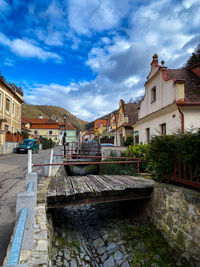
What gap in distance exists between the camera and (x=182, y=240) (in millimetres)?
3508

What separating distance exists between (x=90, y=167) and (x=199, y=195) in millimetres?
11902

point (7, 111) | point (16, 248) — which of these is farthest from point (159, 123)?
point (7, 111)

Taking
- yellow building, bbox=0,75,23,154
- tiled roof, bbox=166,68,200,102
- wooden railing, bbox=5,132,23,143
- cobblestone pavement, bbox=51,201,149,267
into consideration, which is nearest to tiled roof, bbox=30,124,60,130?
yellow building, bbox=0,75,23,154

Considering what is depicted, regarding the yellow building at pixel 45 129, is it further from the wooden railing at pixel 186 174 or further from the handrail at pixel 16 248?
the handrail at pixel 16 248

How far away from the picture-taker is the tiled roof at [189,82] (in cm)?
865

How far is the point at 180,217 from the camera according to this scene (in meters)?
3.64

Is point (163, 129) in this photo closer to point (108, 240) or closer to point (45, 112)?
point (108, 240)

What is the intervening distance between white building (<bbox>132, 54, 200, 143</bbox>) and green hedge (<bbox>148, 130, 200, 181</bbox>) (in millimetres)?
1934

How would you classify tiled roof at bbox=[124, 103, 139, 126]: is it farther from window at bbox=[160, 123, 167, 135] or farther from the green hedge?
the green hedge

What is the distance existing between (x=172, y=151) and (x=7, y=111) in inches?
871

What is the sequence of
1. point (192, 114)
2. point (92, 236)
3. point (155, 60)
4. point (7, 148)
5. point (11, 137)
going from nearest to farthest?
1. point (92, 236)
2. point (192, 114)
3. point (155, 60)
4. point (7, 148)
5. point (11, 137)

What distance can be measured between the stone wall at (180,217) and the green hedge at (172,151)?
49cm

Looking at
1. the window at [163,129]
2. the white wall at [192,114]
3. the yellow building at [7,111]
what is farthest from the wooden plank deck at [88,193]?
the yellow building at [7,111]

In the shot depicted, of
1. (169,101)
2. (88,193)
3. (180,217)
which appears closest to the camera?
(180,217)
